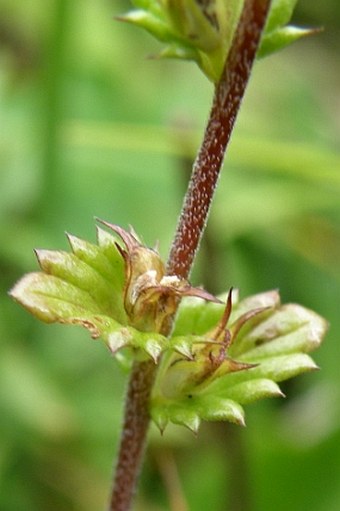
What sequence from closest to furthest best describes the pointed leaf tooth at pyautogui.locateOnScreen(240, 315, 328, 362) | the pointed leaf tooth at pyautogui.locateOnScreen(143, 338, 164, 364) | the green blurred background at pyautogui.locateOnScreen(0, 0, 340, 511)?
the pointed leaf tooth at pyautogui.locateOnScreen(143, 338, 164, 364) → the pointed leaf tooth at pyautogui.locateOnScreen(240, 315, 328, 362) → the green blurred background at pyautogui.locateOnScreen(0, 0, 340, 511)

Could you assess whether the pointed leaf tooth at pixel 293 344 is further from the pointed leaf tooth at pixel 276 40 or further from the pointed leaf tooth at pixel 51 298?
the pointed leaf tooth at pixel 276 40

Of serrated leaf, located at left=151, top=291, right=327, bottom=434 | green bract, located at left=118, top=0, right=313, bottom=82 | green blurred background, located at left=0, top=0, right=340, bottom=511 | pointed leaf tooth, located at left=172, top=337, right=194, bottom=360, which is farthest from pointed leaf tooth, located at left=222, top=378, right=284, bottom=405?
green blurred background, located at left=0, top=0, right=340, bottom=511

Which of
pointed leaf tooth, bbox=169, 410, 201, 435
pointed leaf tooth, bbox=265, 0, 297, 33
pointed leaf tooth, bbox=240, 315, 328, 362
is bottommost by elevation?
pointed leaf tooth, bbox=169, 410, 201, 435

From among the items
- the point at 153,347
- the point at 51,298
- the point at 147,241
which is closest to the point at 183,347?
the point at 153,347

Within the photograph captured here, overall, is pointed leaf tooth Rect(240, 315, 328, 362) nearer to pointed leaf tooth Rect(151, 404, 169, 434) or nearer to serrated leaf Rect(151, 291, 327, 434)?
serrated leaf Rect(151, 291, 327, 434)

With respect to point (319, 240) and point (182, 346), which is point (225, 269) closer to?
point (319, 240)

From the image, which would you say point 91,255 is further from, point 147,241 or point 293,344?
point 147,241
